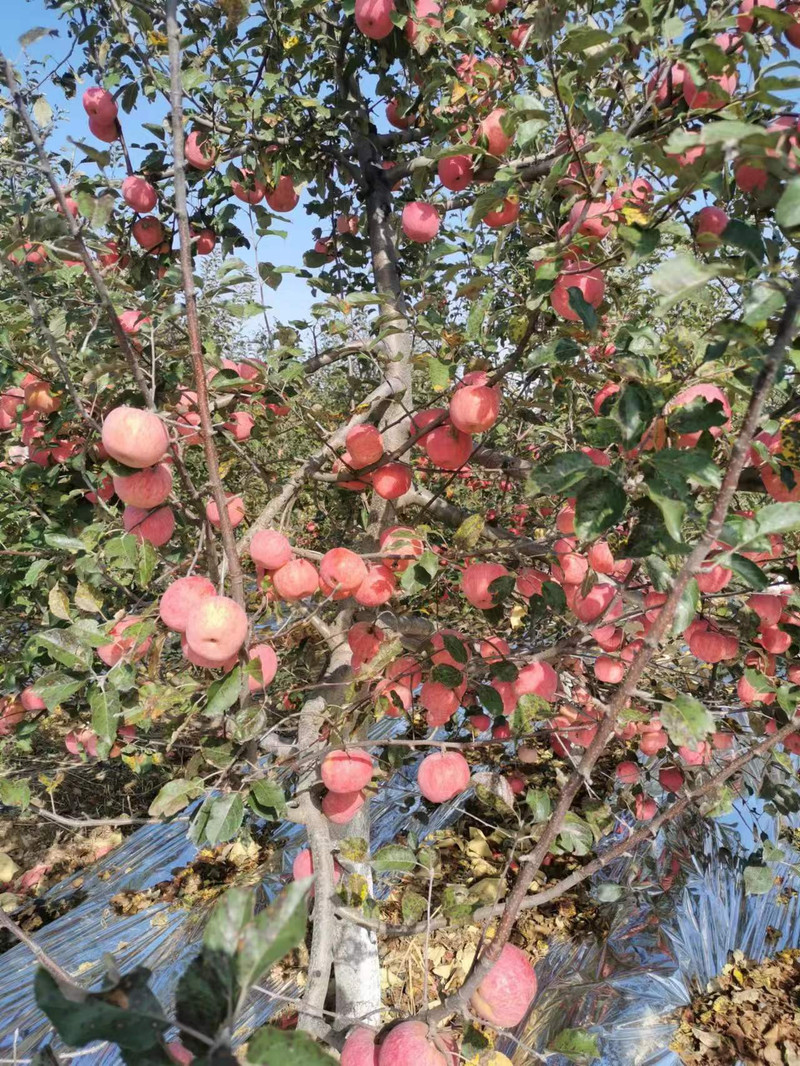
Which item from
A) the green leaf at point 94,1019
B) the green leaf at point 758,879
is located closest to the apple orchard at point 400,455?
the green leaf at point 94,1019

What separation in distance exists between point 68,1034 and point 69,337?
5.95 feet

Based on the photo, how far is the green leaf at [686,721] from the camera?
80 cm

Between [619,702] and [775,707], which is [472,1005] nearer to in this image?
[619,702]

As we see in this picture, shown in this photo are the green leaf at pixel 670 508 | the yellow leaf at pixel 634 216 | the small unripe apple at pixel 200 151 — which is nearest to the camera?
the green leaf at pixel 670 508

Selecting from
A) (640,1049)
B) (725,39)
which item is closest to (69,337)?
(725,39)

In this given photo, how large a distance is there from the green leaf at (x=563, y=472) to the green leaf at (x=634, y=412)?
0.19ft

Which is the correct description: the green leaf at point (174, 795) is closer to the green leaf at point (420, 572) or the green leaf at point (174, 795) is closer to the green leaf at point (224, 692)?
the green leaf at point (224, 692)

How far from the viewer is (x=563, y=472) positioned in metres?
0.73

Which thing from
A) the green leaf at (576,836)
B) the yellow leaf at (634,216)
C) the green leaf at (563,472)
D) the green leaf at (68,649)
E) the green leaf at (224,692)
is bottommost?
the green leaf at (576,836)

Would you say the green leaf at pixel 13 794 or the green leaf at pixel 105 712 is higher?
the green leaf at pixel 105 712

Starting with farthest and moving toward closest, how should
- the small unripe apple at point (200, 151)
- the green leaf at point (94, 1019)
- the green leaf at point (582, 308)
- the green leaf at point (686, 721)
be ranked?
the small unripe apple at point (200, 151)
the green leaf at point (582, 308)
the green leaf at point (686, 721)
the green leaf at point (94, 1019)

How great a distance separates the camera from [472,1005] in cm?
112

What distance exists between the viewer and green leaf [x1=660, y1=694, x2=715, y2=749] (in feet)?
2.64

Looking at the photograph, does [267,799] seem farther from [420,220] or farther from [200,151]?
[200,151]
